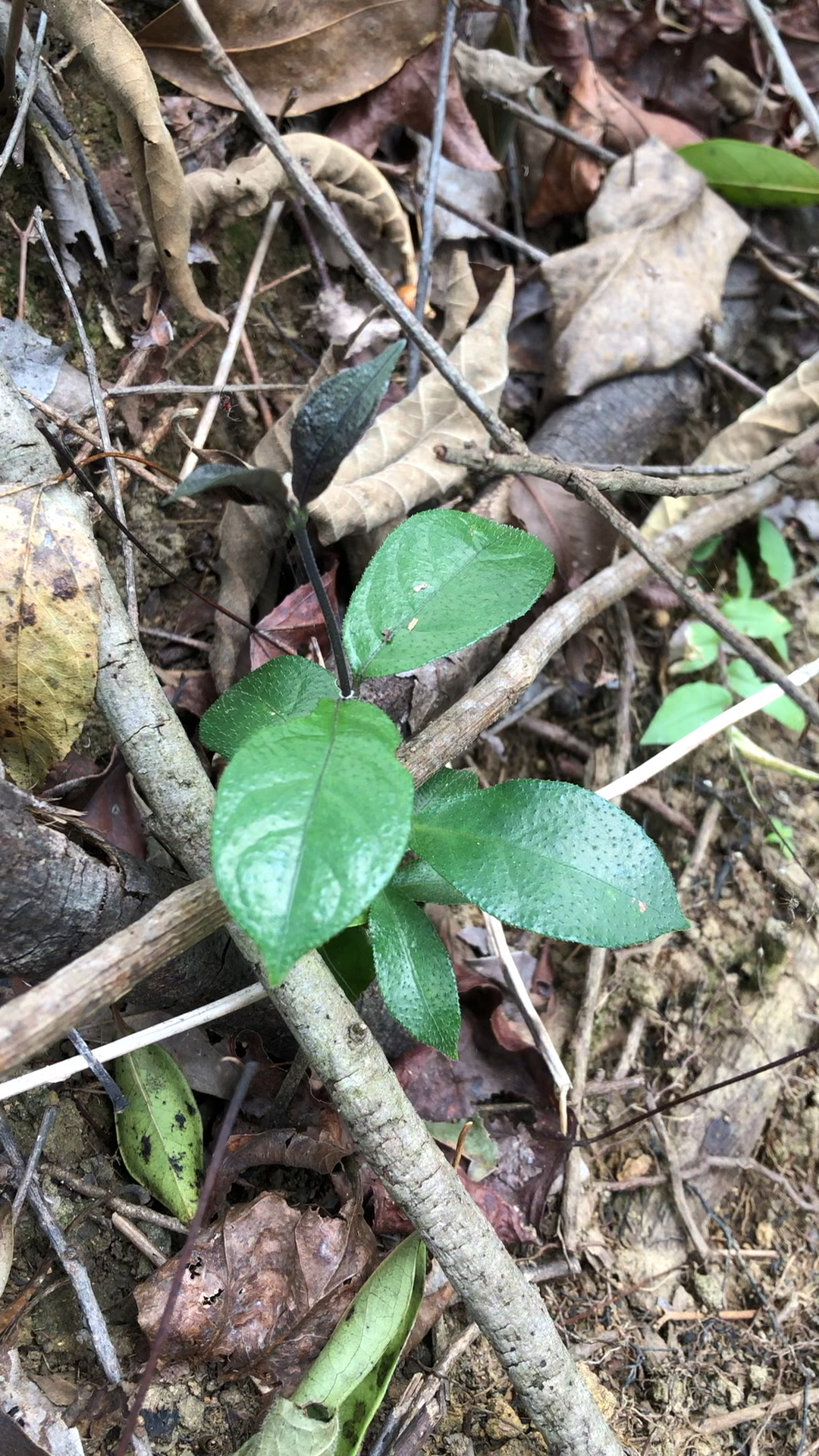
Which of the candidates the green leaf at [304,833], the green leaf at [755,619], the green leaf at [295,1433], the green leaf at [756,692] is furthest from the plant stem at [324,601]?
the green leaf at [755,619]

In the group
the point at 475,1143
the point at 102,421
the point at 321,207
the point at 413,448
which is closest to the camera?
the point at 102,421

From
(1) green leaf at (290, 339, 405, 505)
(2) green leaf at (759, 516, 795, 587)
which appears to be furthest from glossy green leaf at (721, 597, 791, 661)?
(1) green leaf at (290, 339, 405, 505)

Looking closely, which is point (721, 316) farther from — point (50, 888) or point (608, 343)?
point (50, 888)

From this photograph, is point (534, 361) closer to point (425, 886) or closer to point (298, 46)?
point (298, 46)

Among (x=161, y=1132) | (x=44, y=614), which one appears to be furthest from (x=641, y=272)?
(x=161, y=1132)

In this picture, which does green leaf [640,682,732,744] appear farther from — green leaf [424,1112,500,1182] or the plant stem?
the plant stem
